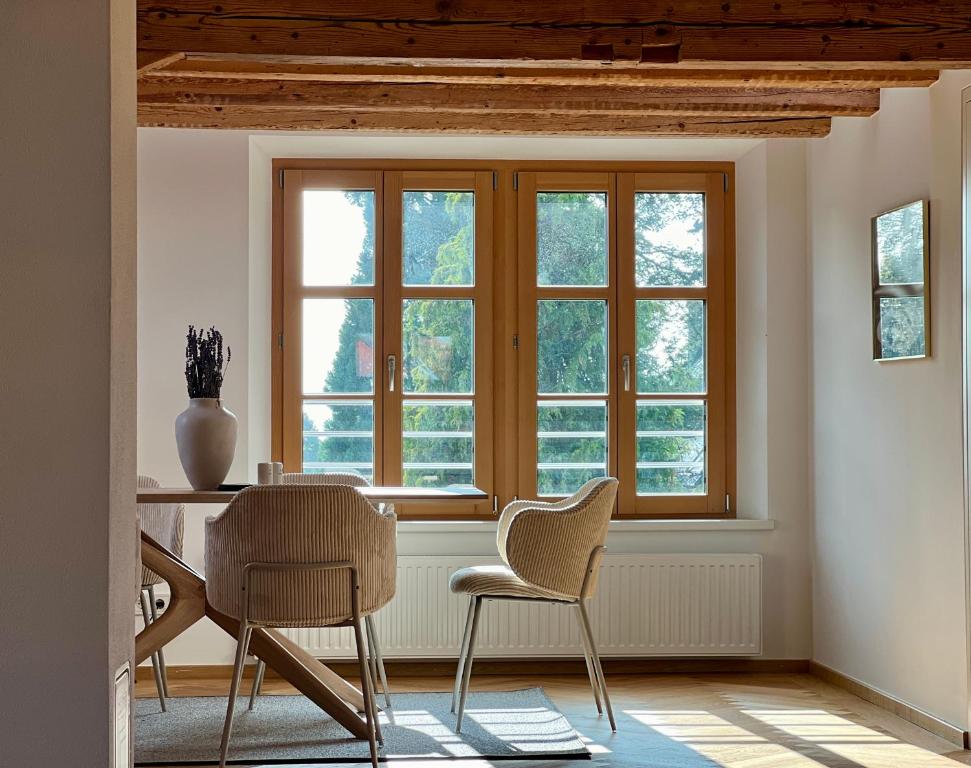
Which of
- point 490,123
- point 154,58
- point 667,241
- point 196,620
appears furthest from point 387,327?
point 154,58

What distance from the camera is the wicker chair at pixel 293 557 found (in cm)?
369

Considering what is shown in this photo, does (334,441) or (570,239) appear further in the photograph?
(570,239)

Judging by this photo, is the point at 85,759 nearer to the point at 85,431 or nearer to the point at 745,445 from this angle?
the point at 85,431

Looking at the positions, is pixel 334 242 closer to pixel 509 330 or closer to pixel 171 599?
pixel 509 330

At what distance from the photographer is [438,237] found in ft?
19.4

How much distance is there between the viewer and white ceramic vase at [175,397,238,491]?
4.16 metres

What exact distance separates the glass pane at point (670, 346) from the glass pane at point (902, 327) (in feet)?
4.20

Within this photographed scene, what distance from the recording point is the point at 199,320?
18.1 ft

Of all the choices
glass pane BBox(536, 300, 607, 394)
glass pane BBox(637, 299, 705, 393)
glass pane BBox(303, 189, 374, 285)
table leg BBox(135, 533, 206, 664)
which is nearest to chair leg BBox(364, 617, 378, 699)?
table leg BBox(135, 533, 206, 664)

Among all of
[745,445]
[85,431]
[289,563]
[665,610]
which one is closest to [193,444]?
[289,563]

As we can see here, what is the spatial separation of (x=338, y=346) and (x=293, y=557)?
2286 mm

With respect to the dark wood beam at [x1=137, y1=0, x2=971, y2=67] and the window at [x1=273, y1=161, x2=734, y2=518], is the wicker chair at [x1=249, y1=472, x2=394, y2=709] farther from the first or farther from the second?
the dark wood beam at [x1=137, y1=0, x2=971, y2=67]

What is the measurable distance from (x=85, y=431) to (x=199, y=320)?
141 inches

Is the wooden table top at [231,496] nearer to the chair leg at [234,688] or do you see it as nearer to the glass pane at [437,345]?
the chair leg at [234,688]
